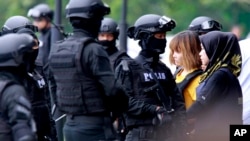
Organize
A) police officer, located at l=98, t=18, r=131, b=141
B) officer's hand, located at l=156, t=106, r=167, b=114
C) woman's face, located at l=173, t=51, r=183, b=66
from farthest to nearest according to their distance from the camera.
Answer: police officer, located at l=98, t=18, r=131, b=141 → woman's face, located at l=173, t=51, r=183, b=66 → officer's hand, located at l=156, t=106, r=167, b=114

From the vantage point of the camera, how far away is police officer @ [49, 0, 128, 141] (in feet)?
33.0

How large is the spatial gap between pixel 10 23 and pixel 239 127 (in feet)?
9.50

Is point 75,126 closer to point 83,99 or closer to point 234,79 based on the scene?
point 83,99

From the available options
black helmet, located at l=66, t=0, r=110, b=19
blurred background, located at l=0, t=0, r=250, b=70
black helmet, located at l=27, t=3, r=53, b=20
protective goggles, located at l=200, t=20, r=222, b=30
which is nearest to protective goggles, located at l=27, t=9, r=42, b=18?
black helmet, located at l=27, t=3, r=53, b=20

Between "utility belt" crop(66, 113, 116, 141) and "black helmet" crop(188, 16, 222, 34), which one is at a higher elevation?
"black helmet" crop(188, 16, 222, 34)

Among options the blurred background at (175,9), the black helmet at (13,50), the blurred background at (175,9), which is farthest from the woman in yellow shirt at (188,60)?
the blurred background at (175,9)

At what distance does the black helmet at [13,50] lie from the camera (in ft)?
31.3

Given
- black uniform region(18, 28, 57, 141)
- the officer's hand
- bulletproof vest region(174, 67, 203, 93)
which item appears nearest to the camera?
black uniform region(18, 28, 57, 141)

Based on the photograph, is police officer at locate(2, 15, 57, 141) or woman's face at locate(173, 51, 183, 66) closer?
police officer at locate(2, 15, 57, 141)

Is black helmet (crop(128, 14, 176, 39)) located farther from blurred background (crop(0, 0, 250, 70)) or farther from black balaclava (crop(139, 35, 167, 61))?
blurred background (crop(0, 0, 250, 70))

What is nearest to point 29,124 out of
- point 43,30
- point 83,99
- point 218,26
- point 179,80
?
point 83,99

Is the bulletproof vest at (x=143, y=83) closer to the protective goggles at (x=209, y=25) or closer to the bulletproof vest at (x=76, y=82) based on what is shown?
the bulletproof vest at (x=76, y=82)

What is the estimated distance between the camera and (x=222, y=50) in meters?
11.7

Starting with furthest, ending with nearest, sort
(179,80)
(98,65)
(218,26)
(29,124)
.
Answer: (218,26), (179,80), (98,65), (29,124)
